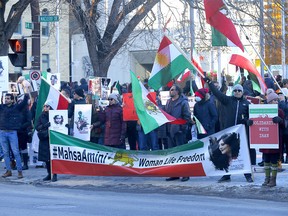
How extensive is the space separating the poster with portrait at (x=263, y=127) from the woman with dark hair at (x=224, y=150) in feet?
1.80

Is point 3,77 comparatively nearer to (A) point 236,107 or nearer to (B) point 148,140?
(B) point 148,140

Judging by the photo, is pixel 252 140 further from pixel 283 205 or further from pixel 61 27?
pixel 61 27

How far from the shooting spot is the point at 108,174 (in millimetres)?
15672

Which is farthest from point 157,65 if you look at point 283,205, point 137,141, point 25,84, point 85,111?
point 25,84

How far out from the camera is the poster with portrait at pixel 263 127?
45.3ft

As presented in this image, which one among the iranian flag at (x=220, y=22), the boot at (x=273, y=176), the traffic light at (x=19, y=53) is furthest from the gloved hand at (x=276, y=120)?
the traffic light at (x=19, y=53)

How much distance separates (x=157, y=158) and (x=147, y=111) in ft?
3.23

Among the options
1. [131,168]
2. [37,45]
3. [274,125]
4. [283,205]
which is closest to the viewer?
[283,205]

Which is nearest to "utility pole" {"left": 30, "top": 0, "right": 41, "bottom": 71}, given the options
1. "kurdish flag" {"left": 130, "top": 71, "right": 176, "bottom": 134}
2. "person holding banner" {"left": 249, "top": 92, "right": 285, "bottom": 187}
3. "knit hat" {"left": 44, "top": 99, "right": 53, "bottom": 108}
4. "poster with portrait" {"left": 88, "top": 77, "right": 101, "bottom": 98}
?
"poster with portrait" {"left": 88, "top": 77, "right": 101, "bottom": 98}

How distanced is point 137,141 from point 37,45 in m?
5.96

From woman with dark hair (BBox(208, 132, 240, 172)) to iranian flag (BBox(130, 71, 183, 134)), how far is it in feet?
3.66

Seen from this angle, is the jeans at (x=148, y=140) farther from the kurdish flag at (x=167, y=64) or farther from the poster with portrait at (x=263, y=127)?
the poster with portrait at (x=263, y=127)

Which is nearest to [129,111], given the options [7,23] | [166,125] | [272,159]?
[166,125]

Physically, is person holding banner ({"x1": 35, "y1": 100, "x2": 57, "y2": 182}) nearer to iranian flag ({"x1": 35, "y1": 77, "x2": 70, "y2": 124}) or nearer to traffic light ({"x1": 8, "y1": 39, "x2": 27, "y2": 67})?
iranian flag ({"x1": 35, "y1": 77, "x2": 70, "y2": 124})
